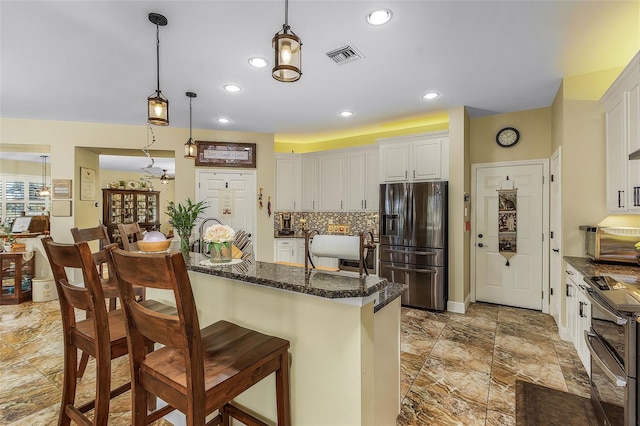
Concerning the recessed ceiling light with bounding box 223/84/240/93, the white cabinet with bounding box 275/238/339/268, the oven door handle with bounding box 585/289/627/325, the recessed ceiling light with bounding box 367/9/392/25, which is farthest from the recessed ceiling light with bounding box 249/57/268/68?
the white cabinet with bounding box 275/238/339/268

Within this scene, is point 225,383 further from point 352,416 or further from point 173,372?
point 352,416

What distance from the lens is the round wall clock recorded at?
4070mm

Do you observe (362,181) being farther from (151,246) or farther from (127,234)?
(151,246)

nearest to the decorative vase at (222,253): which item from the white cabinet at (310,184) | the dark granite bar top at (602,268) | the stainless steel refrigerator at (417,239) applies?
the dark granite bar top at (602,268)

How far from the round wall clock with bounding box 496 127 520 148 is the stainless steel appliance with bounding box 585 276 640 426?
8.63 ft

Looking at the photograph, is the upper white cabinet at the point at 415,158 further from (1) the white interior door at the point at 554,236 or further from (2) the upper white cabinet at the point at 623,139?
(2) the upper white cabinet at the point at 623,139

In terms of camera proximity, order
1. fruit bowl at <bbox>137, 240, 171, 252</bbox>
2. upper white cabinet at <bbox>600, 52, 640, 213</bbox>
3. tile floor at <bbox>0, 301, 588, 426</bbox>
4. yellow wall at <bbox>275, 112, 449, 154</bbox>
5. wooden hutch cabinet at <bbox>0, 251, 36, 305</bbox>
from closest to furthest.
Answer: fruit bowl at <bbox>137, 240, 171, 252</bbox>
tile floor at <bbox>0, 301, 588, 426</bbox>
upper white cabinet at <bbox>600, 52, 640, 213</bbox>
wooden hutch cabinet at <bbox>0, 251, 36, 305</bbox>
yellow wall at <bbox>275, 112, 449, 154</bbox>

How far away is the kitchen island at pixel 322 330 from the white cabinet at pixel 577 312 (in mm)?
1830

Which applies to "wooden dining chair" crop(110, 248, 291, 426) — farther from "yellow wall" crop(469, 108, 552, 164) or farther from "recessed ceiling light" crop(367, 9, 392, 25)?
"yellow wall" crop(469, 108, 552, 164)

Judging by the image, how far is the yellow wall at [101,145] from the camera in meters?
4.36

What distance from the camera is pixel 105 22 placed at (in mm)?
2166

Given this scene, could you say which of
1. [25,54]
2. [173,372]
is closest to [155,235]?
[173,372]

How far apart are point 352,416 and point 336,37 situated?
8.06 ft

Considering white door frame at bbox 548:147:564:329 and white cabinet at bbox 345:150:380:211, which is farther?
white cabinet at bbox 345:150:380:211
